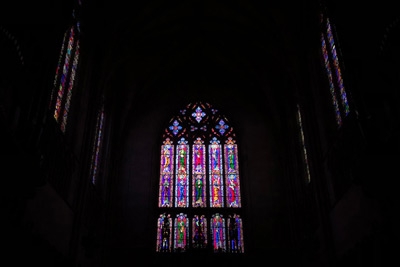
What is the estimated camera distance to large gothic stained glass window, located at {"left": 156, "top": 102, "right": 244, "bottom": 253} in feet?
52.5

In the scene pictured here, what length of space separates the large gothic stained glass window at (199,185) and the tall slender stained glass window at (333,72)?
6.15m

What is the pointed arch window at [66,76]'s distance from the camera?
11352mm

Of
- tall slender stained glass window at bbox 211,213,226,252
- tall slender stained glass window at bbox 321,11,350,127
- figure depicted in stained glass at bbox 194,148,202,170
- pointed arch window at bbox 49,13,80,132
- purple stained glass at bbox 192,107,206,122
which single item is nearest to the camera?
pointed arch window at bbox 49,13,80,132

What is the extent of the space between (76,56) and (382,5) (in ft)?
29.1

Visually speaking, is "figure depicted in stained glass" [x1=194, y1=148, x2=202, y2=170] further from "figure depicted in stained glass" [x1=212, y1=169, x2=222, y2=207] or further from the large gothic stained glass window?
"figure depicted in stained glass" [x1=212, y1=169, x2=222, y2=207]

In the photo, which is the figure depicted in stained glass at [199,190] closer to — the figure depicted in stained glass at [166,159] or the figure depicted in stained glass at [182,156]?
the figure depicted in stained glass at [182,156]

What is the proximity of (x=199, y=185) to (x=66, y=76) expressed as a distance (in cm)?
706

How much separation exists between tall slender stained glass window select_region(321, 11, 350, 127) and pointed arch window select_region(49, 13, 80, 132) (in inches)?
282

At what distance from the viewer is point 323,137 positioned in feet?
42.9

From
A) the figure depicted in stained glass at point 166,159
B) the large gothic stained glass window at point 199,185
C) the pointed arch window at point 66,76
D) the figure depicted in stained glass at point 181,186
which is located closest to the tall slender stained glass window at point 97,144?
the pointed arch window at point 66,76

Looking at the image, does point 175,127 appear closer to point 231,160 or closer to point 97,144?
point 231,160

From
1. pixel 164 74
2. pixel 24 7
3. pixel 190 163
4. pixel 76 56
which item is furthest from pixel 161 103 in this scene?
pixel 24 7

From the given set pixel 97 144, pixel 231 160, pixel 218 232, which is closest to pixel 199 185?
pixel 231 160

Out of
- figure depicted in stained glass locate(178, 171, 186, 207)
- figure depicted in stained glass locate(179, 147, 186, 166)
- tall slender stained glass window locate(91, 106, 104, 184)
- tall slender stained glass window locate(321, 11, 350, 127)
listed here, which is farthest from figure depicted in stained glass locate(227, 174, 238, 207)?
tall slender stained glass window locate(321, 11, 350, 127)
